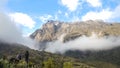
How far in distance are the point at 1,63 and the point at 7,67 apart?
22.9 feet

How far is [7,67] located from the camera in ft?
649

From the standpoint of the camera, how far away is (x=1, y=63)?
19288 centimetres
